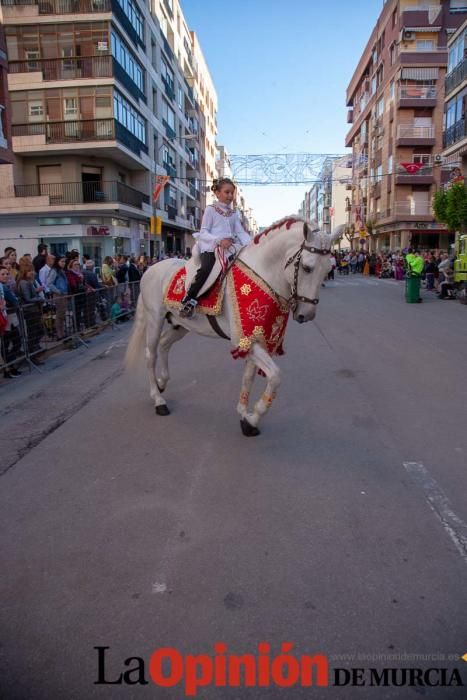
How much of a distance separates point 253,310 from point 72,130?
93.7 feet

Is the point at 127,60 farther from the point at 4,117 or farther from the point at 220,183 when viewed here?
the point at 220,183

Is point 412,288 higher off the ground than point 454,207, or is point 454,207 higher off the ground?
point 454,207

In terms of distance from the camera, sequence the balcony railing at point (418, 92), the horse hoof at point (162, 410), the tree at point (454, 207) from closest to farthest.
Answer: the horse hoof at point (162, 410) < the tree at point (454, 207) < the balcony railing at point (418, 92)

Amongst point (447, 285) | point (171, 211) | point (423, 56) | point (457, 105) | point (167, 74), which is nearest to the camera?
point (447, 285)

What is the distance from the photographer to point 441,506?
356cm

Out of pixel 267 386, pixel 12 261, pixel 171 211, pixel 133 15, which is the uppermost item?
pixel 133 15

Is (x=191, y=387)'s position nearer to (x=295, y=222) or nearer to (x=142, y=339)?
(x=142, y=339)

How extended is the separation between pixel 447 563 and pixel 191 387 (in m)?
4.49

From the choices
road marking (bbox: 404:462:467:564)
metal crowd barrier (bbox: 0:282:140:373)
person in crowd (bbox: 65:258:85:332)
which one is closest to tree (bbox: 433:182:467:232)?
metal crowd barrier (bbox: 0:282:140:373)

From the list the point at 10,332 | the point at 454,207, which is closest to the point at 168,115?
the point at 454,207

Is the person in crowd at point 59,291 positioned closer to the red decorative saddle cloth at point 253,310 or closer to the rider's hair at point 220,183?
the rider's hair at point 220,183

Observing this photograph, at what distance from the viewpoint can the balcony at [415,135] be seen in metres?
45.4

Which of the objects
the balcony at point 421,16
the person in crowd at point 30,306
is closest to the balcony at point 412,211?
the balcony at point 421,16

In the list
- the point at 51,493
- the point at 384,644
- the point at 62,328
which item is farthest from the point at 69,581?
the point at 62,328
